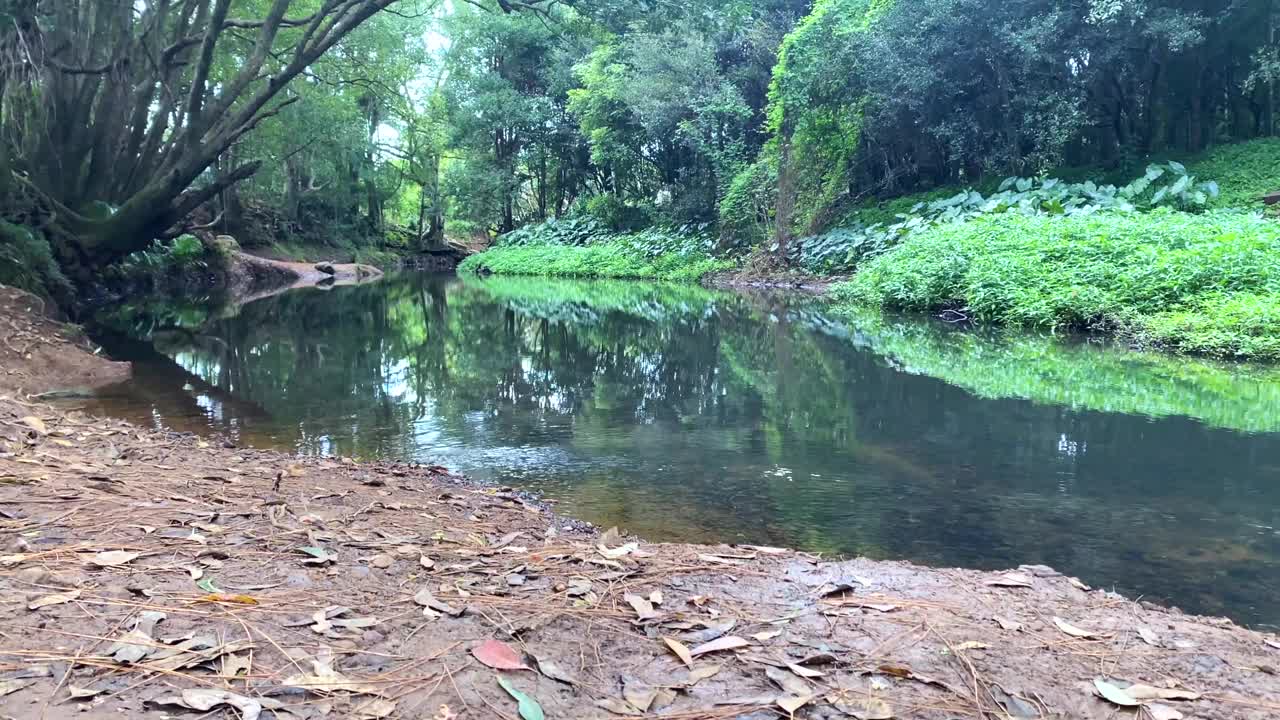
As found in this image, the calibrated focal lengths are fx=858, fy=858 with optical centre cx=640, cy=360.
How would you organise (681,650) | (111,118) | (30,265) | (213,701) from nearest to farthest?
(213,701)
(681,650)
(30,265)
(111,118)

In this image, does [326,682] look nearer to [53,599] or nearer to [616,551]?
[53,599]

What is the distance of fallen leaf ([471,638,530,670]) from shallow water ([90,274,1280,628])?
1.91m

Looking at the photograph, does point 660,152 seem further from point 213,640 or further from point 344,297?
point 213,640

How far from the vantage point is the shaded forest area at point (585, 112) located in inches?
467

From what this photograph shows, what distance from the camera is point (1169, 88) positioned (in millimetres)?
18766

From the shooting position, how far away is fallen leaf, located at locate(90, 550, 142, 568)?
250 cm

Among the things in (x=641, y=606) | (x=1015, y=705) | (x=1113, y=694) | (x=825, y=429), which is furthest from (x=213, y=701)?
(x=825, y=429)

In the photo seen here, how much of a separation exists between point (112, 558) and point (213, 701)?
41.7 inches

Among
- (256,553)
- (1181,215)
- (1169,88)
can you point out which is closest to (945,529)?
(256,553)

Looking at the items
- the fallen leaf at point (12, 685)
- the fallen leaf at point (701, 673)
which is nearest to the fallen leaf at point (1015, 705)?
the fallen leaf at point (701, 673)

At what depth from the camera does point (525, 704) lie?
187 centimetres

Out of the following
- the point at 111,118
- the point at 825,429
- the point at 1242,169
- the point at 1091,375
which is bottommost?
the point at 825,429

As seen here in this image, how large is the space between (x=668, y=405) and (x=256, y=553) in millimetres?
4695

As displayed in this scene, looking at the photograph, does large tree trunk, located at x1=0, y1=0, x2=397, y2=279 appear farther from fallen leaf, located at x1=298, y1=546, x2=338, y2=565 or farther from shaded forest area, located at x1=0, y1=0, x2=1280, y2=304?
fallen leaf, located at x1=298, y1=546, x2=338, y2=565
